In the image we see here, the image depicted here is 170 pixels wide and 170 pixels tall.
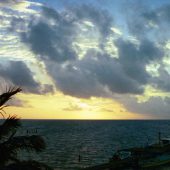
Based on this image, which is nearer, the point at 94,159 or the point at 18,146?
the point at 18,146

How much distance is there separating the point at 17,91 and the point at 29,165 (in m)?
2.69

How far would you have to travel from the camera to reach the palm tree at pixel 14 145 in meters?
13.0

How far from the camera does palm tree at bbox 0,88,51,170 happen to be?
42.7 feet

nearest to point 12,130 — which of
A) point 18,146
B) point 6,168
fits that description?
point 18,146

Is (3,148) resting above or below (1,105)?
below

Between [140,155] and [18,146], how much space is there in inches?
1991

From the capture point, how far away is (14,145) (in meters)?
13.2

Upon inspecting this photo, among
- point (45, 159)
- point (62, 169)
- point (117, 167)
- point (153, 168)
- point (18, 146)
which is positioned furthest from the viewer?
point (45, 159)

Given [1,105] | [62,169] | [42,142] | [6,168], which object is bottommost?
[62,169]

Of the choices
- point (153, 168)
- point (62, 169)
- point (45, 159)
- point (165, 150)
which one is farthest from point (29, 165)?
point (45, 159)

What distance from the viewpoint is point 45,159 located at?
88938mm

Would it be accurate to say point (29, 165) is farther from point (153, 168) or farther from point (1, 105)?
point (153, 168)

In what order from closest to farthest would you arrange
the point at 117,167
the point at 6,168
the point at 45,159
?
the point at 6,168 → the point at 117,167 → the point at 45,159

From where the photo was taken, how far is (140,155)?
61594mm
